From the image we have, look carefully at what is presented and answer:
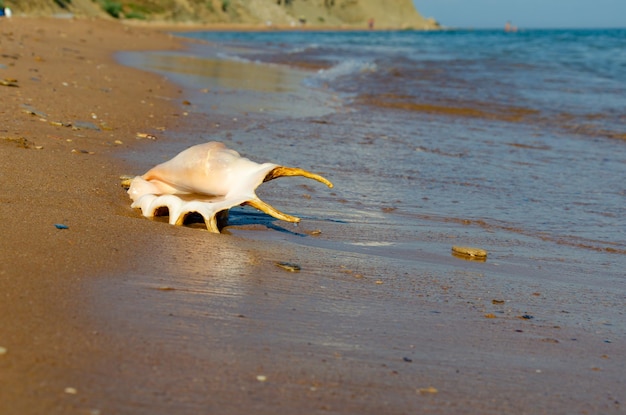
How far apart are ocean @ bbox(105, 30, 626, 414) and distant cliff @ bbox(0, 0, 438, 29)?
93.0 feet

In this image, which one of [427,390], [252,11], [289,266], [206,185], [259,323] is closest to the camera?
[427,390]

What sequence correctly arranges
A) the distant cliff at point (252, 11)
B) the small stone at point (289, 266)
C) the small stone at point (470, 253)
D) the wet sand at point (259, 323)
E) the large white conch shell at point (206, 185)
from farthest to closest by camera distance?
the distant cliff at point (252, 11) → the small stone at point (470, 253) → the large white conch shell at point (206, 185) → the small stone at point (289, 266) → the wet sand at point (259, 323)

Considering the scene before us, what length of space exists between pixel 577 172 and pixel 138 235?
387cm

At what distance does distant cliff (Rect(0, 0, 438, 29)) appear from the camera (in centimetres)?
3797

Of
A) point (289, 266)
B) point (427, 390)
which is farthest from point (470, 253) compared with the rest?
point (427, 390)

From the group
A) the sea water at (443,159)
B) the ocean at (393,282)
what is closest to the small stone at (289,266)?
the ocean at (393,282)

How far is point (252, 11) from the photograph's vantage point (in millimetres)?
67188

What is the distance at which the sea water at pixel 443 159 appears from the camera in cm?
377

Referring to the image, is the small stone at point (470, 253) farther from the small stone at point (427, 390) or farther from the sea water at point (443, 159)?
the small stone at point (427, 390)

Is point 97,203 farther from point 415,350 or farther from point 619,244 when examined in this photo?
point 619,244

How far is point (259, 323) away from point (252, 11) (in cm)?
6726

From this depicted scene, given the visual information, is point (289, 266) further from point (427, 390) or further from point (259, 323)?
point (427, 390)

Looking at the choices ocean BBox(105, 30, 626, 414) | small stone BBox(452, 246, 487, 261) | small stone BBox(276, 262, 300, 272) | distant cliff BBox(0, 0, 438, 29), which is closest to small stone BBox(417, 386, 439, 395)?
ocean BBox(105, 30, 626, 414)

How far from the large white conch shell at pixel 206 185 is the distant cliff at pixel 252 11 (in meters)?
30.0
